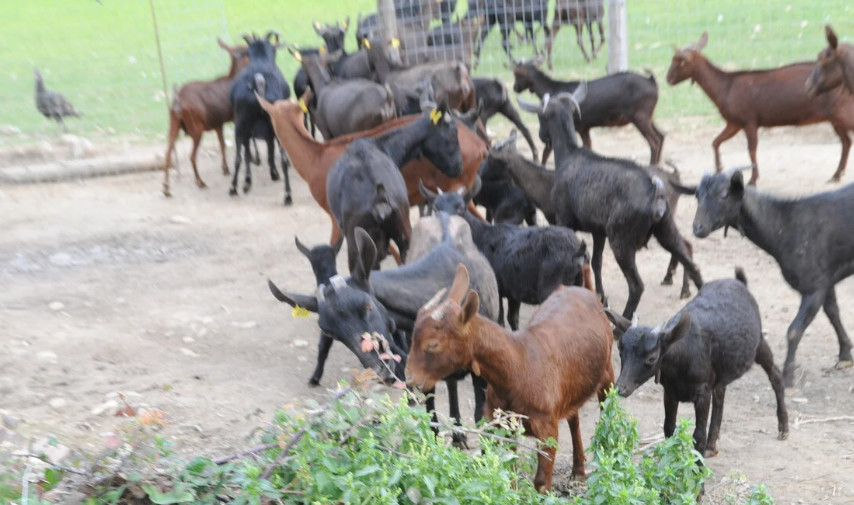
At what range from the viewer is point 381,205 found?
747 cm

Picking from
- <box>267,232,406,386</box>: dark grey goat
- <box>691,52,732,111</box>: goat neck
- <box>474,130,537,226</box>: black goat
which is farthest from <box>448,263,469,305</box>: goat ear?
<box>691,52,732,111</box>: goat neck

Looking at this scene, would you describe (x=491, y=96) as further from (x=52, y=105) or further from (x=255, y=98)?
(x=52, y=105)

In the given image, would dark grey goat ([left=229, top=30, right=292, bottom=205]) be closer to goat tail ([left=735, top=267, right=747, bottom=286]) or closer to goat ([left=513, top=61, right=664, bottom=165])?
goat ([left=513, top=61, right=664, bottom=165])

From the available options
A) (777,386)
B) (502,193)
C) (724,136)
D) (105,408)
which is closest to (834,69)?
(724,136)

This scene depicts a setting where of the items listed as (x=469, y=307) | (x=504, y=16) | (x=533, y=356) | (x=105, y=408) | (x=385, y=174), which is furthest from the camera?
(x=504, y=16)

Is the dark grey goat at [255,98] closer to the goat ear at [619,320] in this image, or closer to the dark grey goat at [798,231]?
the dark grey goat at [798,231]

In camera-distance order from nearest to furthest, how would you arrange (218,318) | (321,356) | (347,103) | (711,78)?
(321,356), (218,318), (347,103), (711,78)

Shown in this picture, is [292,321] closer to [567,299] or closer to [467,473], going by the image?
[567,299]

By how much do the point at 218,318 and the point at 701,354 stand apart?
4.01 m

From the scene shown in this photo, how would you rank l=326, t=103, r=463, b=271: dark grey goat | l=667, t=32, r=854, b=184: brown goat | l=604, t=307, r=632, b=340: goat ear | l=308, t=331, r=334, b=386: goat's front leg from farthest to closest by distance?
l=667, t=32, r=854, b=184: brown goat < l=326, t=103, r=463, b=271: dark grey goat < l=308, t=331, r=334, b=386: goat's front leg < l=604, t=307, r=632, b=340: goat ear

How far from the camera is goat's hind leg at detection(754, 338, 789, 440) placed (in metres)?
5.98

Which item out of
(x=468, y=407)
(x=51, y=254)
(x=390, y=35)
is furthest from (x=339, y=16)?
(x=468, y=407)

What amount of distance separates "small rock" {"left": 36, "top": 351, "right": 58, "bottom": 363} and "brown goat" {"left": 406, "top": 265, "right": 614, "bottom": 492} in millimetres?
2974

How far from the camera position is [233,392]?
6.38 meters
